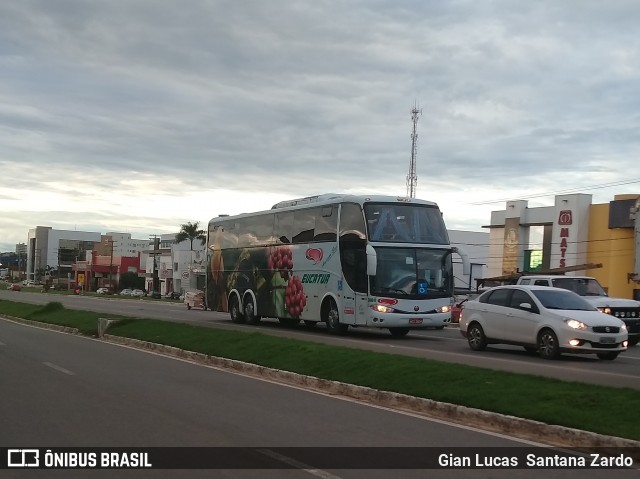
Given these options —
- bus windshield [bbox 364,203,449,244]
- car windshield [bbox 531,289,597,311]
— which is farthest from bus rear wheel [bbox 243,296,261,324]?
car windshield [bbox 531,289,597,311]

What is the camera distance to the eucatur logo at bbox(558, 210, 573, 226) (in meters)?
54.8

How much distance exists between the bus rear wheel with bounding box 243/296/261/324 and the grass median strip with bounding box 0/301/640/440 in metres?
9.32

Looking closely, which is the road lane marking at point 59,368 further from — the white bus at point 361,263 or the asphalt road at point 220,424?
the white bus at point 361,263

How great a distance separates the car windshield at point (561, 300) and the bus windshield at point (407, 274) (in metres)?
5.60

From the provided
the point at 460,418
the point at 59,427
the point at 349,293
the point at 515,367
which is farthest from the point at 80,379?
the point at 349,293

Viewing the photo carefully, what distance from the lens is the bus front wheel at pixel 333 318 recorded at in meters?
24.7

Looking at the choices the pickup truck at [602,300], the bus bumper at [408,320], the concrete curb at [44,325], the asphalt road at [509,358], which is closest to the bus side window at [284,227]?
the asphalt road at [509,358]

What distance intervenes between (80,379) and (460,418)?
24.1ft

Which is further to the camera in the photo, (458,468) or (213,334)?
(213,334)

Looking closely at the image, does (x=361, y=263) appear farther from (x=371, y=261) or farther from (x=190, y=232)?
(x=190, y=232)

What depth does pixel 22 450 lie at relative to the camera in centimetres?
807

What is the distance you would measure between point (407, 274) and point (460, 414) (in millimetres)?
13062

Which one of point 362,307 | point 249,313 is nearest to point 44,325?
point 249,313

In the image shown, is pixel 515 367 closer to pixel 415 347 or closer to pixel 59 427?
pixel 415 347
